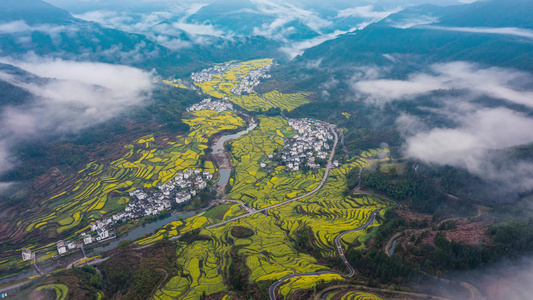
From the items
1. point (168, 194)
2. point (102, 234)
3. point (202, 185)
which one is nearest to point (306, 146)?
point (202, 185)

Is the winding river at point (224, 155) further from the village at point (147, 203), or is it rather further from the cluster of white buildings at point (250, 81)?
the cluster of white buildings at point (250, 81)

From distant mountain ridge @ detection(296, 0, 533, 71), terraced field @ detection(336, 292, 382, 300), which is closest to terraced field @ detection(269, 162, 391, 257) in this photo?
terraced field @ detection(336, 292, 382, 300)

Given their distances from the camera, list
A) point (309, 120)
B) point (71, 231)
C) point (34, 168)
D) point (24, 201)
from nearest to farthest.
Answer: point (71, 231) → point (24, 201) → point (34, 168) → point (309, 120)

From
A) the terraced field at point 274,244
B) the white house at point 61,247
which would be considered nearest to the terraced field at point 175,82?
the terraced field at point 274,244

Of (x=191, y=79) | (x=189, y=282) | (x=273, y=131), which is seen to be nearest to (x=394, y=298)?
(x=189, y=282)

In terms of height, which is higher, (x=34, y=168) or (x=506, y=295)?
(x=34, y=168)

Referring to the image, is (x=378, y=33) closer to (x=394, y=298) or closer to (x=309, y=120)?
(x=309, y=120)

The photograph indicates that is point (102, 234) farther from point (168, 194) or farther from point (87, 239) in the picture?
point (168, 194)
